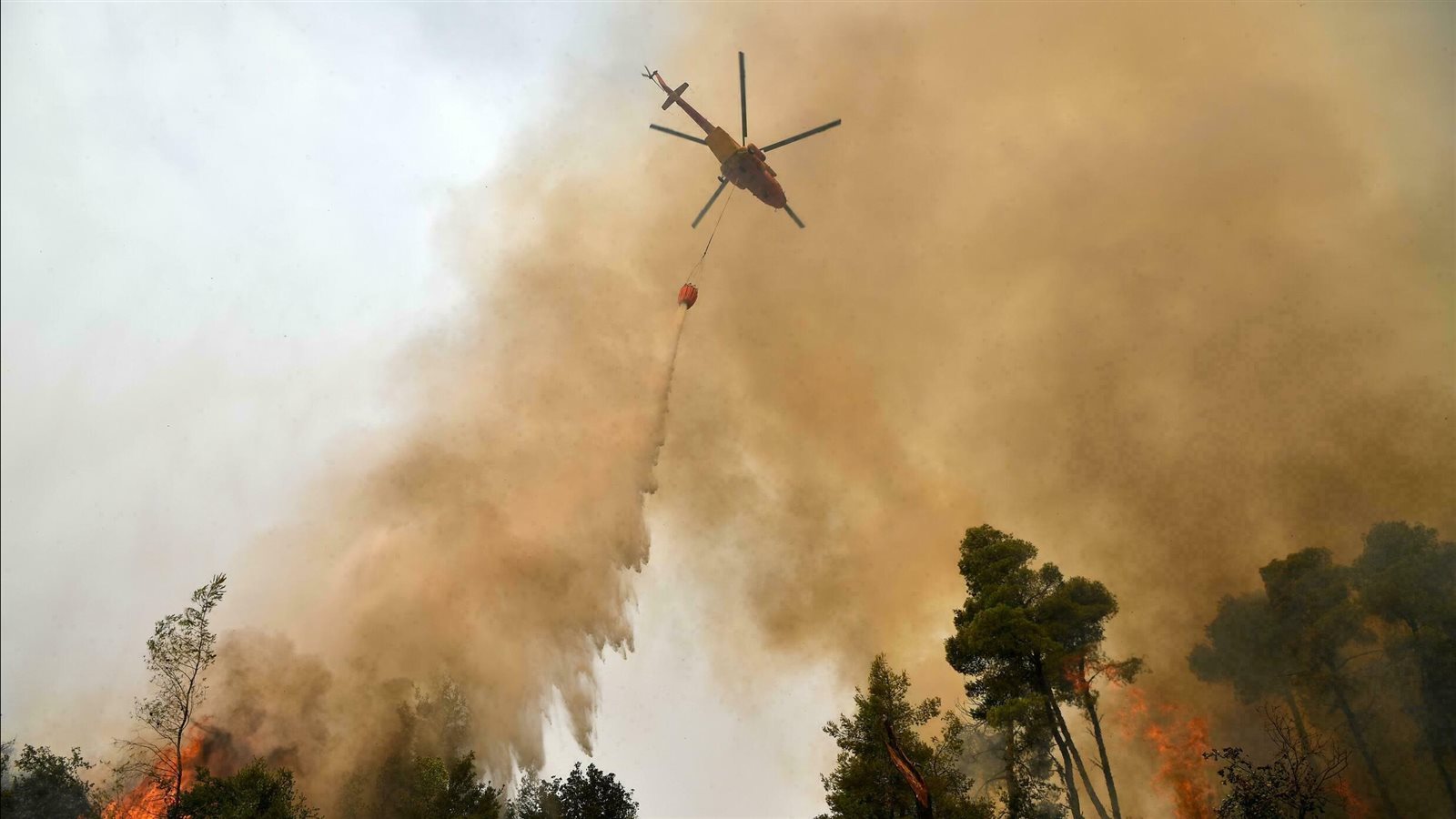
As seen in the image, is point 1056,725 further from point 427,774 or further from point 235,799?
point 235,799

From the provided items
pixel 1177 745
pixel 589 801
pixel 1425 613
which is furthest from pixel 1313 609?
pixel 589 801

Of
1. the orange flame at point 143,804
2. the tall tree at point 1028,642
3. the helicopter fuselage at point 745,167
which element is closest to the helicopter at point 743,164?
the helicopter fuselage at point 745,167

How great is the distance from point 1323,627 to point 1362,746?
218 inches

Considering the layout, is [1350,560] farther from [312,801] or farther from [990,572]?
Answer: [312,801]

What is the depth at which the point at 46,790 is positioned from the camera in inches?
1476

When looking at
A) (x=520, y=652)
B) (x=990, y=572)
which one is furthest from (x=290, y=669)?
(x=990, y=572)

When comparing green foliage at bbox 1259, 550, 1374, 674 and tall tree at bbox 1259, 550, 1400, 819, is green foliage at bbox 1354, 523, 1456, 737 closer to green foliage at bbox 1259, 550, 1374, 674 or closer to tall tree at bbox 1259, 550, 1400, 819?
green foliage at bbox 1259, 550, 1374, 674

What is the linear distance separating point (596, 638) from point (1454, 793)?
47.5 meters

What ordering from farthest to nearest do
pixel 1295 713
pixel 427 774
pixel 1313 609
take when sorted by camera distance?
pixel 1313 609 < pixel 1295 713 < pixel 427 774

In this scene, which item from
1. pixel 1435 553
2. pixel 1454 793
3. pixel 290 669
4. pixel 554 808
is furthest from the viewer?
pixel 290 669

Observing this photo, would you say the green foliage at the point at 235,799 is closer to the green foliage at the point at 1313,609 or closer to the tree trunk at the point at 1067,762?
the tree trunk at the point at 1067,762

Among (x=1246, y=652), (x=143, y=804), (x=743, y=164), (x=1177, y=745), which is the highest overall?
(x=743, y=164)

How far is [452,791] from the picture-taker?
3269 centimetres

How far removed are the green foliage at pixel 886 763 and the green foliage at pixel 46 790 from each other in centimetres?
3996
